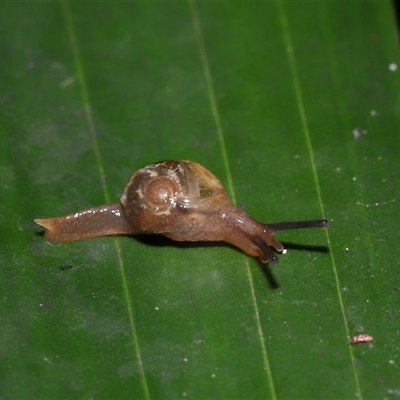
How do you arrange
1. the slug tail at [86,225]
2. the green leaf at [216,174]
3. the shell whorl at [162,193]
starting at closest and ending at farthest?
the green leaf at [216,174], the shell whorl at [162,193], the slug tail at [86,225]

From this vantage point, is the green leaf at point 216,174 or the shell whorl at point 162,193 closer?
the green leaf at point 216,174

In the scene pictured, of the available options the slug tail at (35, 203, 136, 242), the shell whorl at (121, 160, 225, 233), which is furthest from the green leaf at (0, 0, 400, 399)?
the shell whorl at (121, 160, 225, 233)

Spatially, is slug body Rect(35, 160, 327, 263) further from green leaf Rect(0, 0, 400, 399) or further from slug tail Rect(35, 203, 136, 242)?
green leaf Rect(0, 0, 400, 399)

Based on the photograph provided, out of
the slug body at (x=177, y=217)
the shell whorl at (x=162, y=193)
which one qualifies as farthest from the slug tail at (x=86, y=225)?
the shell whorl at (x=162, y=193)

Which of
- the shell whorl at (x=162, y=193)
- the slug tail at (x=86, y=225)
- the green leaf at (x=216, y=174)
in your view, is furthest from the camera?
the slug tail at (x=86, y=225)

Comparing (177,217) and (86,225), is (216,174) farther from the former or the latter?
(86,225)

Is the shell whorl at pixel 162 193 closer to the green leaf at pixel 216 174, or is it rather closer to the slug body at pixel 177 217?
the slug body at pixel 177 217

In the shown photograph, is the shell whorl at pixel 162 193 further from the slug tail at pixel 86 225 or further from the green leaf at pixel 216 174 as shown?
the green leaf at pixel 216 174
